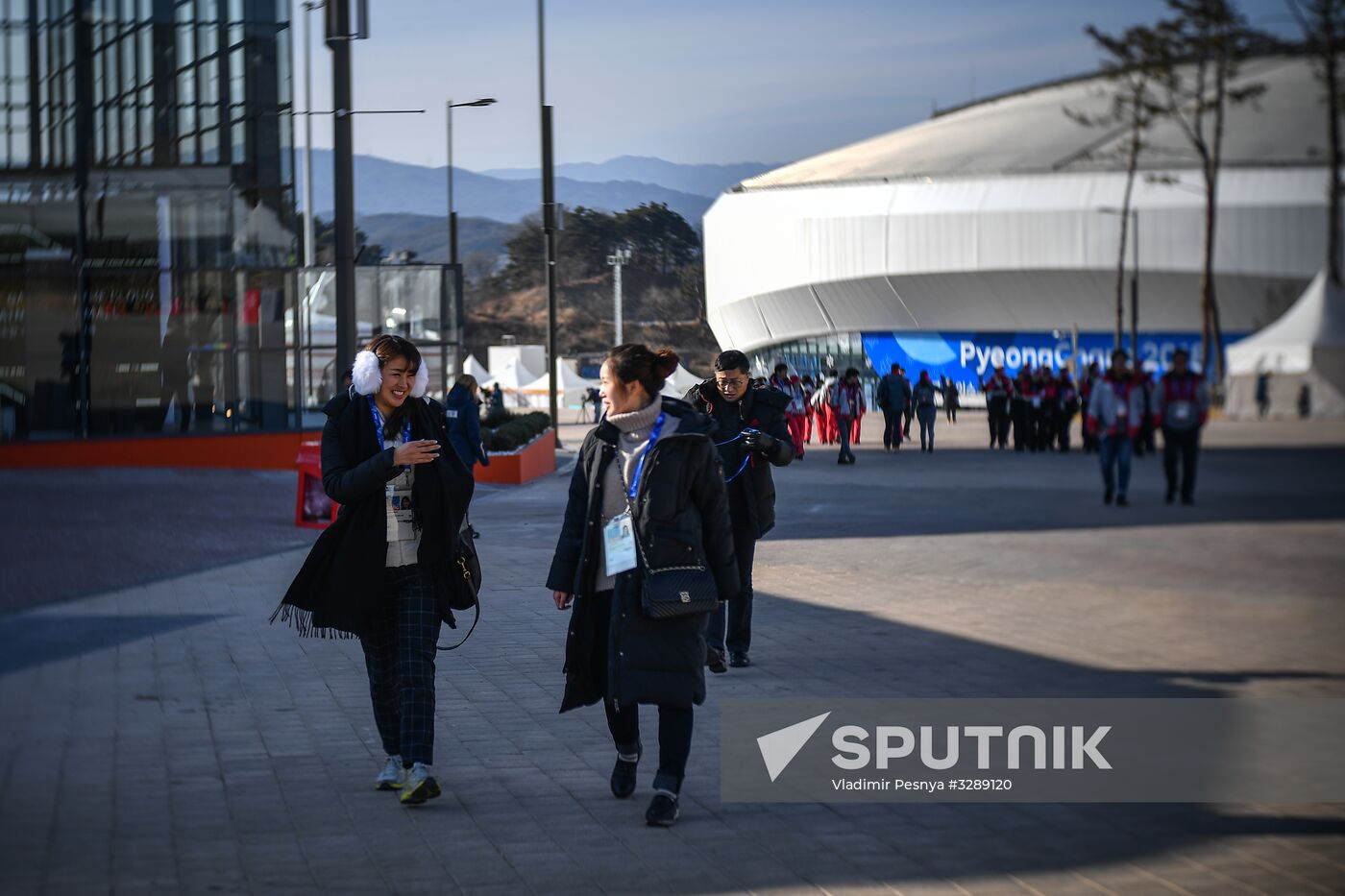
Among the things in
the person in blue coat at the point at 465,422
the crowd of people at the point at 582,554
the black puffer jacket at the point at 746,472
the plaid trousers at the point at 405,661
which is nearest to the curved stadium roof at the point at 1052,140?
the crowd of people at the point at 582,554

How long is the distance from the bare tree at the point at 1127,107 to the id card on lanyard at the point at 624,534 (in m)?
2.71

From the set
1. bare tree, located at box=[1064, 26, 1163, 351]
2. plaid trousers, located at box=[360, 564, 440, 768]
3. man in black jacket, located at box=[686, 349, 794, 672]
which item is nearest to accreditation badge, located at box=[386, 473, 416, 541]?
plaid trousers, located at box=[360, 564, 440, 768]

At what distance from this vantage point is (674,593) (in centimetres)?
473

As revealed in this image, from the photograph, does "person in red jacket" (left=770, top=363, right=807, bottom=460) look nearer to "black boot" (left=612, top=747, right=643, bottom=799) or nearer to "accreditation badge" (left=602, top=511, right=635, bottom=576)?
"accreditation badge" (left=602, top=511, right=635, bottom=576)

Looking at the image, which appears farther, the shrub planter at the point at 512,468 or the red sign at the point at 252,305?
the red sign at the point at 252,305

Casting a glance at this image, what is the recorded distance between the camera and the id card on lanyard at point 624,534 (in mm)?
4750

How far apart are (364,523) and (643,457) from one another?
88cm

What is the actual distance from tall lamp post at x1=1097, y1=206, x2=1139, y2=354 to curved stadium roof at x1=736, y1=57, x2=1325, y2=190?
6 cm

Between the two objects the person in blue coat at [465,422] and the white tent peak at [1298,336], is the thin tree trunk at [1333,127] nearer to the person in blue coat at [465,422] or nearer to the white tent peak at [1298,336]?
the white tent peak at [1298,336]

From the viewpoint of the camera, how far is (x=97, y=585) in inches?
434

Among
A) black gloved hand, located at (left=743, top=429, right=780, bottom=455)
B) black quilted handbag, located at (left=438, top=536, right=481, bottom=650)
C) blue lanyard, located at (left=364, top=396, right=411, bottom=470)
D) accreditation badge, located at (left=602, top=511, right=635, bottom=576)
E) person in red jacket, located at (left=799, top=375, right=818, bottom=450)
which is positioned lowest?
black quilted handbag, located at (left=438, top=536, right=481, bottom=650)

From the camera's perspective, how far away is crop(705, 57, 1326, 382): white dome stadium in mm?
1829

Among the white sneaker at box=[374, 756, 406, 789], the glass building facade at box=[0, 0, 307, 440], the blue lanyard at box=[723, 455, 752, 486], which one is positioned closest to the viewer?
the white sneaker at box=[374, 756, 406, 789]

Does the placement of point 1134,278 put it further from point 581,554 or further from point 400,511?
point 400,511
